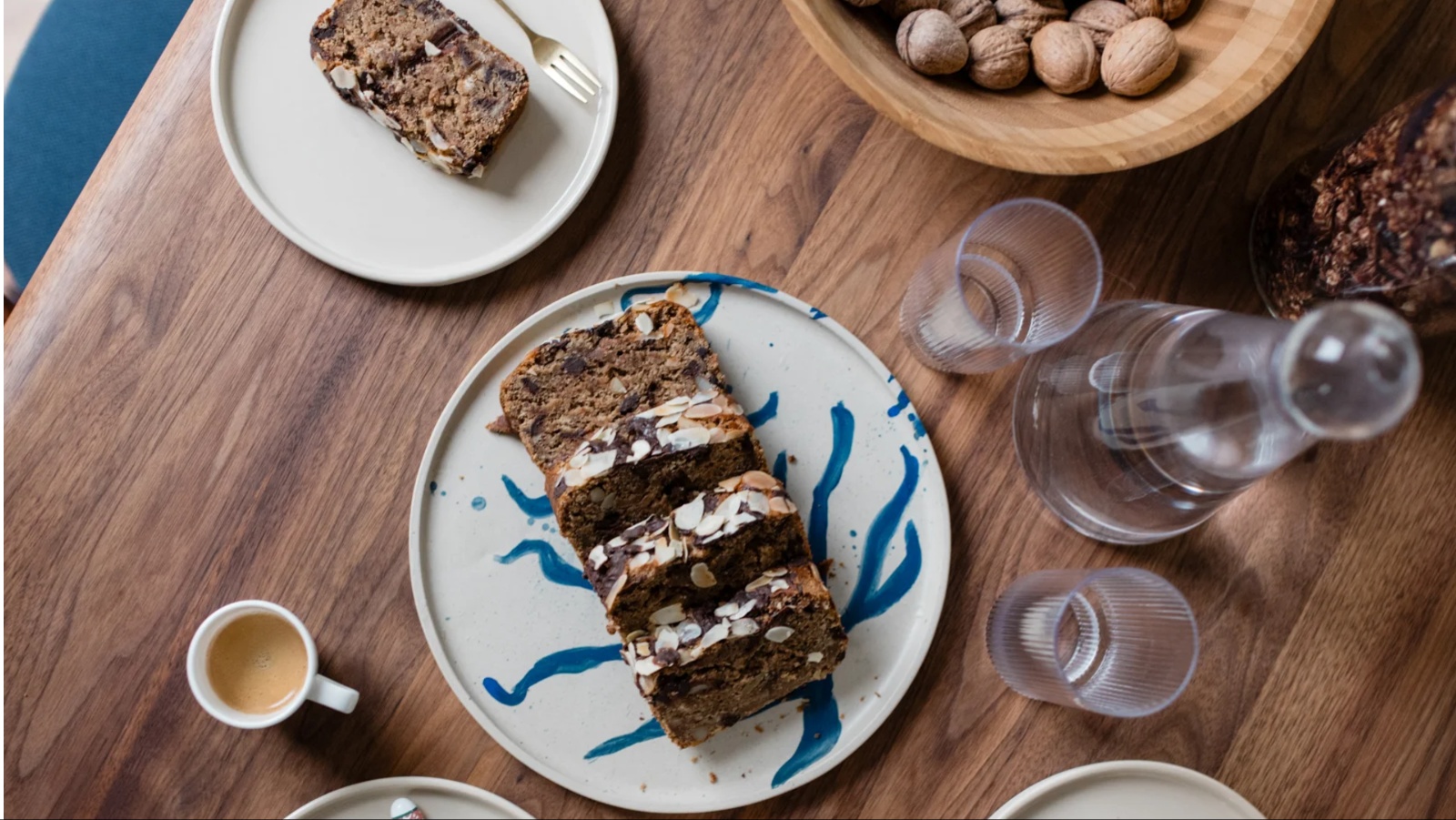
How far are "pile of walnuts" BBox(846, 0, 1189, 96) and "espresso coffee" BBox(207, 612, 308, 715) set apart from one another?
3.61ft

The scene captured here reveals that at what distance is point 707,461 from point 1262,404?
0.61 m

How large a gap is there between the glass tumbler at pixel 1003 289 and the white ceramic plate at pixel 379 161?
506 millimetres

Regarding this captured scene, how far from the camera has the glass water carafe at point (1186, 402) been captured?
2.64 feet

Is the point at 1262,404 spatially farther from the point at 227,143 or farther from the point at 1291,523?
the point at 227,143

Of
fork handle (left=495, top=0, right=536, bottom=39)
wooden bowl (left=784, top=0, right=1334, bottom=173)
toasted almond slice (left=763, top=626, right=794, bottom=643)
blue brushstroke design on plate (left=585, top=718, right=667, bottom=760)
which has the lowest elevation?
blue brushstroke design on plate (left=585, top=718, right=667, bottom=760)

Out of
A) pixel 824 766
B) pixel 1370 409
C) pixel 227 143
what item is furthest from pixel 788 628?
pixel 227 143

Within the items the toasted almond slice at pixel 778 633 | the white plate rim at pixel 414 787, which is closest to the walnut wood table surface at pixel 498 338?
the white plate rim at pixel 414 787

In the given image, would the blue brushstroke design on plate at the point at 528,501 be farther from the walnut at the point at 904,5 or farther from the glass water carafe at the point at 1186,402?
the walnut at the point at 904,5

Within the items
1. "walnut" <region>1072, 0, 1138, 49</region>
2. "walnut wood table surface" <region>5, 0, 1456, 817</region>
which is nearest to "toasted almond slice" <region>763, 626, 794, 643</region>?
"walnut wood table surface" <region>5, 0, 1456, 817</region>

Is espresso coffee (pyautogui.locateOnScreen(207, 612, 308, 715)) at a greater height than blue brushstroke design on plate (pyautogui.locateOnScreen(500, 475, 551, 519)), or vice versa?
blue brushstroke design on plate (pyautogui.locateOnScreen(500, 475, 551, 519))

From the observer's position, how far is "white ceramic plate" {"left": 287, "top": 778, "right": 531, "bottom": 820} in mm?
1210

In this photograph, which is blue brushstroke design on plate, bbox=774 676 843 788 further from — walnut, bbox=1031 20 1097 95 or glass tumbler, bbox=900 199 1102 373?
walnut, bbox=1031 20 1097 95

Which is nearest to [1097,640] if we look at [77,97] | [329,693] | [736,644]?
[736,644]

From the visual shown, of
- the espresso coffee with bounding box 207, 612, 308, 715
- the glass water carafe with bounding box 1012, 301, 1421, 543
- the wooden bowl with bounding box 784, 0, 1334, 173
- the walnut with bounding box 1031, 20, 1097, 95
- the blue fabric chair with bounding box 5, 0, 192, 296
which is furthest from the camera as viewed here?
the blue fabric chair with bounding box 5, 0, 192, 296
